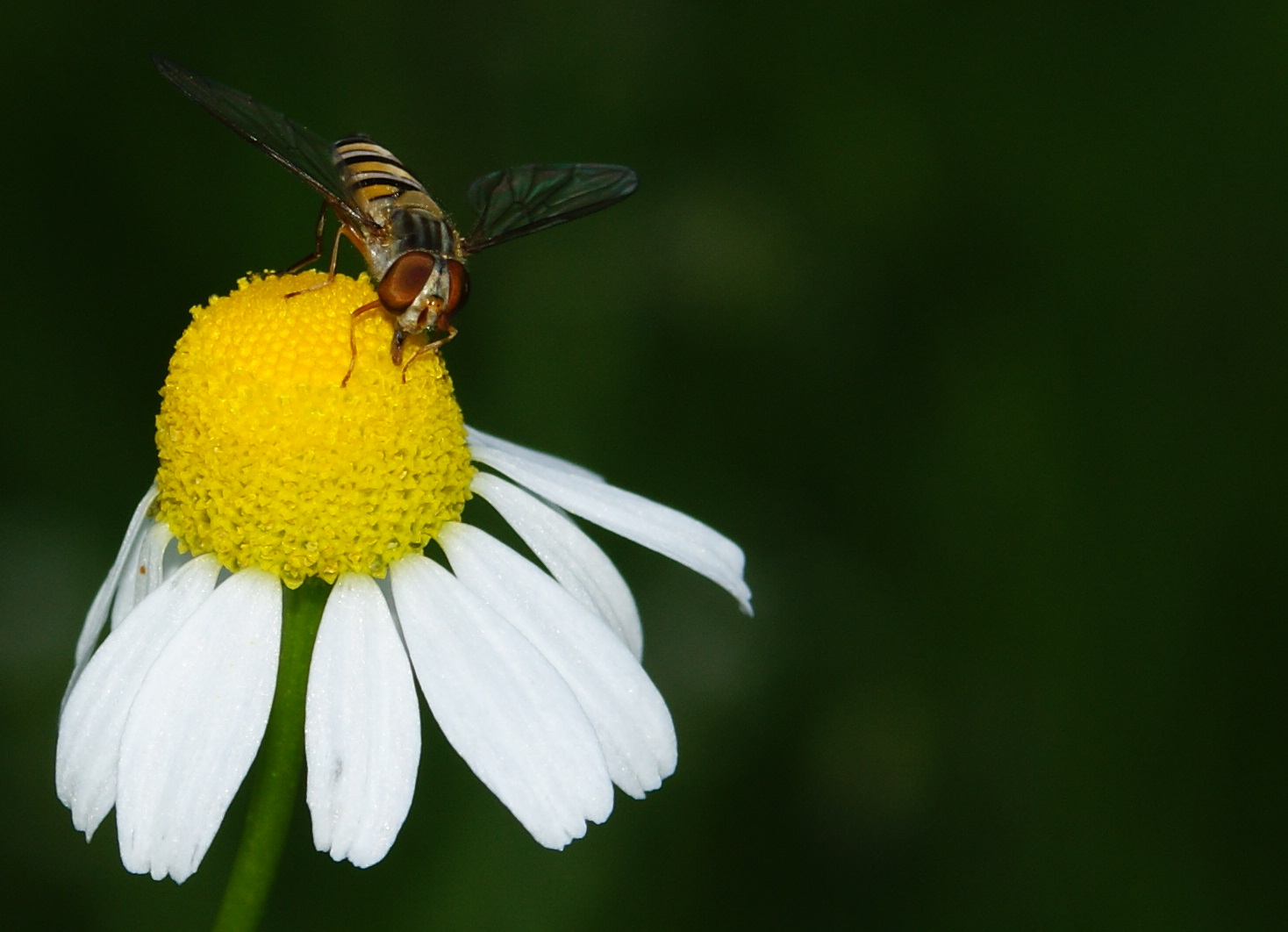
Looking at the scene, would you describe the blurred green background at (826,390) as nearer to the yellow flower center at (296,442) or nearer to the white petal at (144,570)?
the white petal at (144,570)

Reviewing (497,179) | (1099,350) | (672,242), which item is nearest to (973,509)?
(1099,350)

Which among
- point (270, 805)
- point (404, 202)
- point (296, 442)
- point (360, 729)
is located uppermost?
point (404, 202)

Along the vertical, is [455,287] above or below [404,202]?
below

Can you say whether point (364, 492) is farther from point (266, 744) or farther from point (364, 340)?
point (266, 744)

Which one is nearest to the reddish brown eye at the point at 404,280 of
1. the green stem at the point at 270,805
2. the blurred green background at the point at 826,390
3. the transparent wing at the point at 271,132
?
the transparent wing at the point at 271,132

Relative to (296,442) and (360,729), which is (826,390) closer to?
(296,442)

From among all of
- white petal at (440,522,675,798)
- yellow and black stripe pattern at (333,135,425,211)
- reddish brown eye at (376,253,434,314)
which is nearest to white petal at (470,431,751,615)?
white petal at (440,522,675,798)

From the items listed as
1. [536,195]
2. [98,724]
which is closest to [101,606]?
[98,724]
